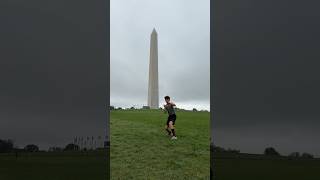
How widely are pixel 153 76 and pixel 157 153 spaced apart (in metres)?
23.3

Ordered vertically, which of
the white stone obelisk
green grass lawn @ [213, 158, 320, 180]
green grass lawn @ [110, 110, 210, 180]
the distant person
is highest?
the white stone obelisk

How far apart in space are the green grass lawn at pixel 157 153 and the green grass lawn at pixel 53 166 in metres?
1.02

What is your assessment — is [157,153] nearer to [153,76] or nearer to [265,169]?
[265,169]

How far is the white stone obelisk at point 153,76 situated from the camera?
1654 inches

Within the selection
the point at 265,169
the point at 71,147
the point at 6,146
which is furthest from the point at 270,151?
the point at 6,146

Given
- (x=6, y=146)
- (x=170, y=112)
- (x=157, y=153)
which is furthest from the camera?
(x=6, y=146)

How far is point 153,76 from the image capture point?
1725 inches

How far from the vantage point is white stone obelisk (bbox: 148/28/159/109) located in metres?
42.0

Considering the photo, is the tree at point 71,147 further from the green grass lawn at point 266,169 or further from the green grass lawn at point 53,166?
the green grass lawn at point 266,169

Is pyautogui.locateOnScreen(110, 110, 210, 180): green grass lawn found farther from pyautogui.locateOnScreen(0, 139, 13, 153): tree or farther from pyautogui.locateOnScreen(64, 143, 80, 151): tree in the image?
pyautogui.locateOnScreen(0, 139, 13, 153): tree

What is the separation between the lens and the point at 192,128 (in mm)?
26172

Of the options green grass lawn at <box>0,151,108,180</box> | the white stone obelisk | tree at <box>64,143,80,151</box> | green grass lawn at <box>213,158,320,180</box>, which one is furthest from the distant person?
the white stone obelisk

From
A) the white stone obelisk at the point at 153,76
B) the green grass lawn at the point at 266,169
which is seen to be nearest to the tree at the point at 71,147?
the green grass lawn at the point at 266,169

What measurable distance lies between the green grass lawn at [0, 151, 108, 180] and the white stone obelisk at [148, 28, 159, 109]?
59.9 feet
